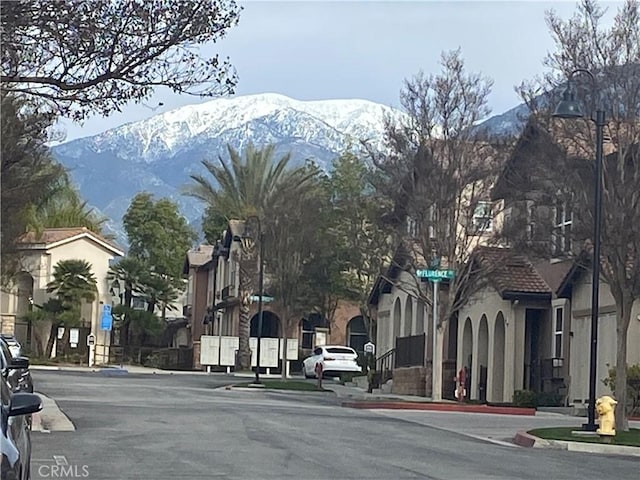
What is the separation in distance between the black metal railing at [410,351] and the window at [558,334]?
6.59 meters

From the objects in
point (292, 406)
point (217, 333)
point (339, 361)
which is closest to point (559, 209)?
point (292, 406)

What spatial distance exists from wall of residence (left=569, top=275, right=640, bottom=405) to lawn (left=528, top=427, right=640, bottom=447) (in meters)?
7.10

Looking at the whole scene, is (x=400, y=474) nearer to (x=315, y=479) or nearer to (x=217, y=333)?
(x=315, y=479)

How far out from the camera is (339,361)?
5153 centimetres

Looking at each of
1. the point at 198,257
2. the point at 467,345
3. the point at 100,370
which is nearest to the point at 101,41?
the point at 467,345

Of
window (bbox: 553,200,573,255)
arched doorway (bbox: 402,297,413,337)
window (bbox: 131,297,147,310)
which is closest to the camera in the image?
window (bbox: 553,200,573,255)

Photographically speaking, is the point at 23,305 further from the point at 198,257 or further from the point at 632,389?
the point at 632,389

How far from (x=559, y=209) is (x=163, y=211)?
56.3 m

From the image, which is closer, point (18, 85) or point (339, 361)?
point (18, 85)

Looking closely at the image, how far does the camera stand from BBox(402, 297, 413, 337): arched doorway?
151ft

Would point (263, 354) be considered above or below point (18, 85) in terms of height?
below

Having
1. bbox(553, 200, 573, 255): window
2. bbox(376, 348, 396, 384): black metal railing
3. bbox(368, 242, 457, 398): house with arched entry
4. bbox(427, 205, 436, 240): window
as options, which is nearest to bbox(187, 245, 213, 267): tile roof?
bbox(368, 242, 457, 398): house with arched entry

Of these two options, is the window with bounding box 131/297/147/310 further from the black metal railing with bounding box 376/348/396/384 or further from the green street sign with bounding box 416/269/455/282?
the green street sign with bounding box 416/269/455/282

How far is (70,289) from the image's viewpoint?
63531mm
